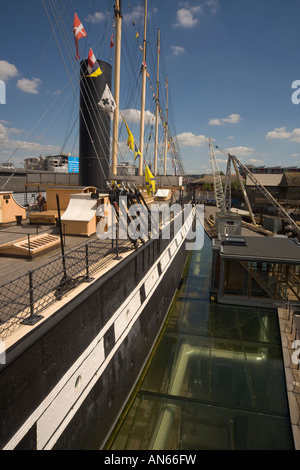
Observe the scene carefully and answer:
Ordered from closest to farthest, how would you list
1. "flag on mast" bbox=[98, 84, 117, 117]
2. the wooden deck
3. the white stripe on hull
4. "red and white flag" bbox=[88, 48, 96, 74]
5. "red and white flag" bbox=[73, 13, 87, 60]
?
the white stripe on hull
the wooden deck
"red and white flag" bbox=[73, 13, 87, 60]
"red and white flag" bbox=[88, 48, 96, 74]
"flag on mast" bbox=[98, 84, 117, 117]

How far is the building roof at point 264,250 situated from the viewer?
53.9 ft

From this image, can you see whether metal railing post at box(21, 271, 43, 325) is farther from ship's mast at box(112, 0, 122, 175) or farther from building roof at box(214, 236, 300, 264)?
ship's mast at box(112, 0, 122, 175)

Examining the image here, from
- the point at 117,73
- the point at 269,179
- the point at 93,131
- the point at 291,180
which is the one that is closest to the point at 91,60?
the point at 93,131

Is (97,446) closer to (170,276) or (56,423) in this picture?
(56,423)

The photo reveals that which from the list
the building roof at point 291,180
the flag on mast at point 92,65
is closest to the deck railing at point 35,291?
the flag on mast at point 92,65

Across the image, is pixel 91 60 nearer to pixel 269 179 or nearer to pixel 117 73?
pixel 117 73

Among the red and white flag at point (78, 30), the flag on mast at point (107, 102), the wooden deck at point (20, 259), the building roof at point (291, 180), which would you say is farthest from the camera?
the building roof at point (291, 180)

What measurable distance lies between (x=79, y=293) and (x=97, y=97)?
12.3 m

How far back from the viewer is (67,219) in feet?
38.1

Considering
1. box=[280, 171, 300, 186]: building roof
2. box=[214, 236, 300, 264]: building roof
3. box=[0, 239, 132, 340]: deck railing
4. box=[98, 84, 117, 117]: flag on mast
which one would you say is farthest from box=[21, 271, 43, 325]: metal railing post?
box=[280, 171, 300, 186]: building roof

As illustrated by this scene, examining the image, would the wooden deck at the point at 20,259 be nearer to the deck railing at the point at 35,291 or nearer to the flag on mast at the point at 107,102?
the deck railing at the point at 35,291

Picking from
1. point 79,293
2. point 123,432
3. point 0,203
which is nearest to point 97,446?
point 123,432

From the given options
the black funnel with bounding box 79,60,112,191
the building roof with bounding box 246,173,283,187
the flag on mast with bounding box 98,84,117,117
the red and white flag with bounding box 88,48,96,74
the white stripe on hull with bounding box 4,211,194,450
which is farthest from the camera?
the building roof with bounding box 246,173,283,187

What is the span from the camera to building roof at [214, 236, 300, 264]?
1644 cm
